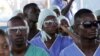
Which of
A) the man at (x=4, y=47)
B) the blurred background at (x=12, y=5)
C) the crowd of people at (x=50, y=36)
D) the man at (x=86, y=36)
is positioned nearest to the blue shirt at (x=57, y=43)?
the crowd of people at (x=50, y=36)

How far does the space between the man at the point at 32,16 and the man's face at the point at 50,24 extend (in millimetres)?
653

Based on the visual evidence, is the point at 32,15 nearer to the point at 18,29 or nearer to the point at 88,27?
the point at 18,29

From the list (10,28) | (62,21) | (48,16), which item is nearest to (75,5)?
(62,21)

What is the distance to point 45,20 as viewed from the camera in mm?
4621

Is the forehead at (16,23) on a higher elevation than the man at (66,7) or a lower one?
higher

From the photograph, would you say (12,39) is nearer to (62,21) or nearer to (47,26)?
(47,26)

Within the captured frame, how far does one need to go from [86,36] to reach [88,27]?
10 centimetres

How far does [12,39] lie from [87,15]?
881 millimetres

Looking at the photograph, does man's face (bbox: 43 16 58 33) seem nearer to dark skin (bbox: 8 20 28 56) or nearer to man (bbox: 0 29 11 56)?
dark skin (bbox: 8 20 28 56)

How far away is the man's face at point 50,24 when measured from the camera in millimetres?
4516

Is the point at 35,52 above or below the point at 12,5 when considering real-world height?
above

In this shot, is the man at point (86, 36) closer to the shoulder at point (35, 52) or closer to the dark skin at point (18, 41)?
the shoulder at point (35, 52)

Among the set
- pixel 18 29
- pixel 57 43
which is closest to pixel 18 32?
pixel 18 29

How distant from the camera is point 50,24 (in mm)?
4508
